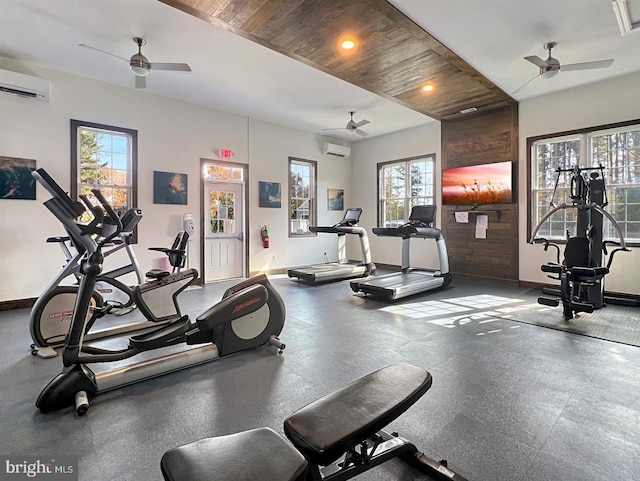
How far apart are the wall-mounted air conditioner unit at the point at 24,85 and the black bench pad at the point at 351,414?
19.8 ft

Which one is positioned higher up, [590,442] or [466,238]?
[466,238]

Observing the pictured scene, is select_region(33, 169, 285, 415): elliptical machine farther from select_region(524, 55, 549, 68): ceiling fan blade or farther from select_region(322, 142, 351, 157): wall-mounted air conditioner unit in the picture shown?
select_region(322, 142, 351, 157): wall-mounted air conditioner unit

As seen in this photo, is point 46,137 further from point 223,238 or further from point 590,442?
point 590,442

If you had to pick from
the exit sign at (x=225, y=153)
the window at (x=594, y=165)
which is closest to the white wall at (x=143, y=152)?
the exit sign at (x=225, y=153)

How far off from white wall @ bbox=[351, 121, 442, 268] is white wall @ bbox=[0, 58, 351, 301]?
1.37 meters

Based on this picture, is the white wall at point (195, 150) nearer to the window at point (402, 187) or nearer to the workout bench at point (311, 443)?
the window at point (402, 187)

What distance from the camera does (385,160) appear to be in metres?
8.84

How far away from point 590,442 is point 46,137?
704 centimetres

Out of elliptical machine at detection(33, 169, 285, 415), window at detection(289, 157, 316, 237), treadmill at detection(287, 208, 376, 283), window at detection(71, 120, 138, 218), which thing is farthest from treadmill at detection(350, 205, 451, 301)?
window at detection(71, 120, 138, 218)

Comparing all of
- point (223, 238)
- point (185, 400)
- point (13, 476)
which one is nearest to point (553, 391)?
point (185, 400)

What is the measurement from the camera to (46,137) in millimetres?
5121

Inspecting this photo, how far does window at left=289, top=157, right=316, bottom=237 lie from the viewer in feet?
27.7

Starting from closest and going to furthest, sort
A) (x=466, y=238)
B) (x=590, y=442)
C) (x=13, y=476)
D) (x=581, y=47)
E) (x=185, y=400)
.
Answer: (x=13, y=476)
(x=590, y=442)
(x=185, y=400)
(x=581, y=47)
(x=466, y=238)

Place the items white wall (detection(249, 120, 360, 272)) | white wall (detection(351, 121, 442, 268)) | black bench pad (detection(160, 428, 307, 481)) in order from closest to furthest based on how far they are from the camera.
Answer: black bench pad (detection(160, 428, 307, 481)) → white wall (detection(249, 120, 360, 272)) → white wall (detection(351, 121, 442, 268))
